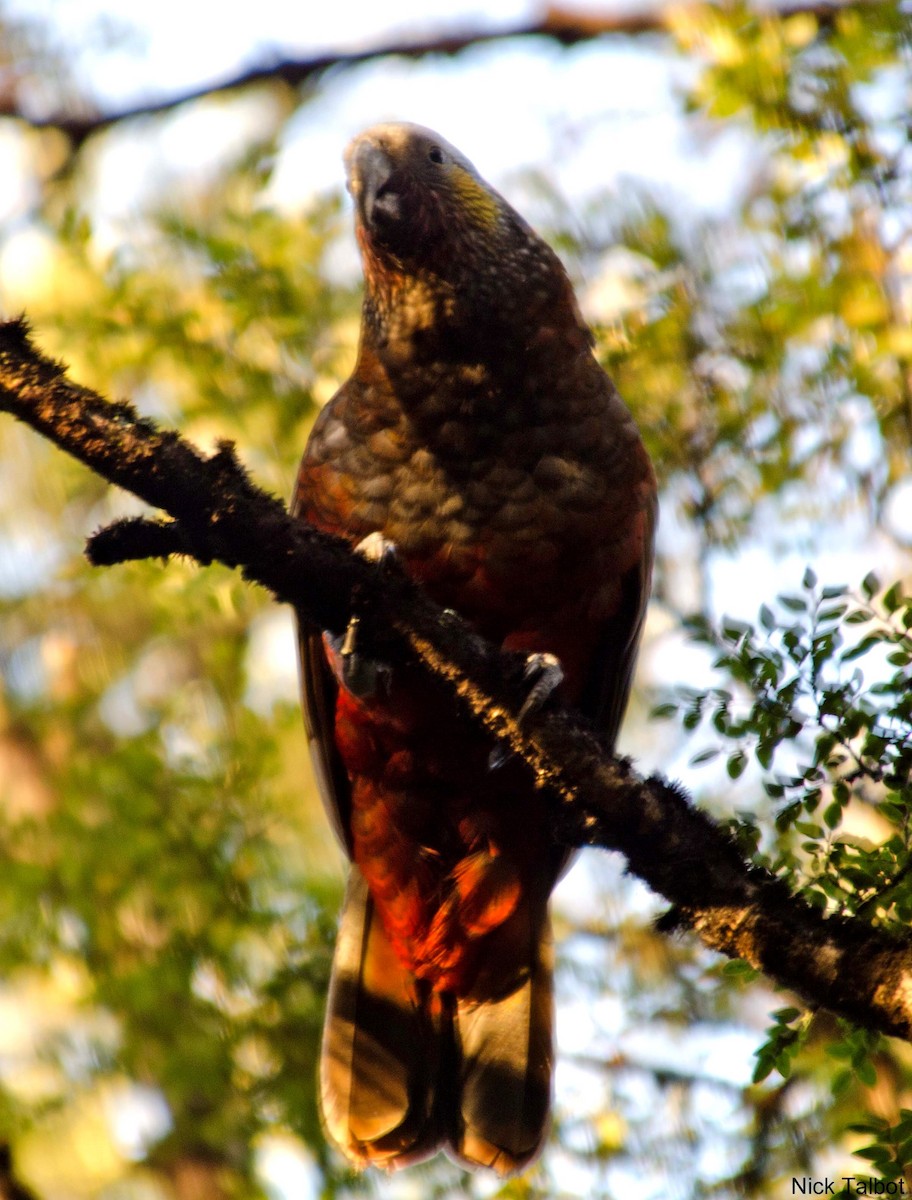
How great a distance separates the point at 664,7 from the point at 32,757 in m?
4.83

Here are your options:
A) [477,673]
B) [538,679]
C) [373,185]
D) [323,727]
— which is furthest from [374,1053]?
[373,185]

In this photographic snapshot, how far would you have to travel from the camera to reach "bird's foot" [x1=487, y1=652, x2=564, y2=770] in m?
2.78

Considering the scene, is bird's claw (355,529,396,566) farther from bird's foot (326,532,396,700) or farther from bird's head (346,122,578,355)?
bird's head (346,122,578,355)

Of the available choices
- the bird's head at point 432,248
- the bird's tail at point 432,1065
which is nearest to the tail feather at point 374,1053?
the bird's tail at point 432,1065

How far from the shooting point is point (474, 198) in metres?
3.89

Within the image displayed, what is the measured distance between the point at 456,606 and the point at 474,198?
1.28 m

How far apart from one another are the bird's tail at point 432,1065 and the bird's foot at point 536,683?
1230 millimetres

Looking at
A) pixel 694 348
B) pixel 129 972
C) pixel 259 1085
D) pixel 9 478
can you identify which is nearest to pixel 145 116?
pixel 9 478

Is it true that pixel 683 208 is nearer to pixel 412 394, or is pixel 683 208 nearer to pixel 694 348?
pixel 694 348

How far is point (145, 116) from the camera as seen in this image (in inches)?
247

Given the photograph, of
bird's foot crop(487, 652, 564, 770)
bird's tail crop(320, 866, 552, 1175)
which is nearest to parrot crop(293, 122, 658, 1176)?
bird's tail crop(320, 866, 552, 1175)

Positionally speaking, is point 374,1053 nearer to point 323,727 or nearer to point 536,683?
point 323,727

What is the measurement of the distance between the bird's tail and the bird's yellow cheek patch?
216 centimetres

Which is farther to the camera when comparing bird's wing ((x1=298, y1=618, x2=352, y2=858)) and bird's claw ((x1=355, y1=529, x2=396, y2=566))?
bird's wing ((x1=298, y1=618, x2=352, y2=858))
